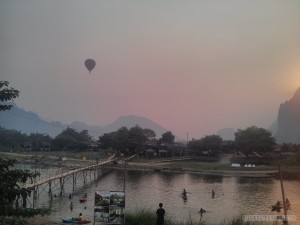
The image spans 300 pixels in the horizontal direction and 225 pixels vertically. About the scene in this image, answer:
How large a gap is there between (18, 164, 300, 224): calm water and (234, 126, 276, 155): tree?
25.8 metres

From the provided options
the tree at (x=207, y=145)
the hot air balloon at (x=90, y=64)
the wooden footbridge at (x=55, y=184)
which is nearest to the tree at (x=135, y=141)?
the tree at (x=207, y=145)

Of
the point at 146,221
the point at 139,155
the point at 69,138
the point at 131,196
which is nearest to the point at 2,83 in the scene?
the point at 146,221

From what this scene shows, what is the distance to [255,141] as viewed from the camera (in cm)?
8938

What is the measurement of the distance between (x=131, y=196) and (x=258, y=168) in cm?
3689

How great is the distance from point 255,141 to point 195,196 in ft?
160

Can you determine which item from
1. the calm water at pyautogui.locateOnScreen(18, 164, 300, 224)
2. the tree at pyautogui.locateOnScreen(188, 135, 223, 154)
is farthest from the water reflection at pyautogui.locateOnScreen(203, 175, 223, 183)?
the tree at pyautogui.locateOnScreen(188, 135, 223, 154)

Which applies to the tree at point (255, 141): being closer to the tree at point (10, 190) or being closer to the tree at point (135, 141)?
the tree at point (135, 141)

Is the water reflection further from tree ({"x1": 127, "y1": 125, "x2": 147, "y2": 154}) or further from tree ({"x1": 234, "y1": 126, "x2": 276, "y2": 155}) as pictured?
tree ({"x1": 127, "y1": 125, "x2": 147, "y2": 154})

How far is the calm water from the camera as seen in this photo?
1330 inches

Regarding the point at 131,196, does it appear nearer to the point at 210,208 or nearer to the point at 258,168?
the point at 210,208

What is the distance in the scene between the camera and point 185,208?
3609cm

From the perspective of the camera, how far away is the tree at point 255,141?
8838cm

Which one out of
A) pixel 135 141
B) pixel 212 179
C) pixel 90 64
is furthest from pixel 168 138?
pixel 90 64

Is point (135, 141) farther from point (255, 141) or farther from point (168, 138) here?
point (255, 141)
